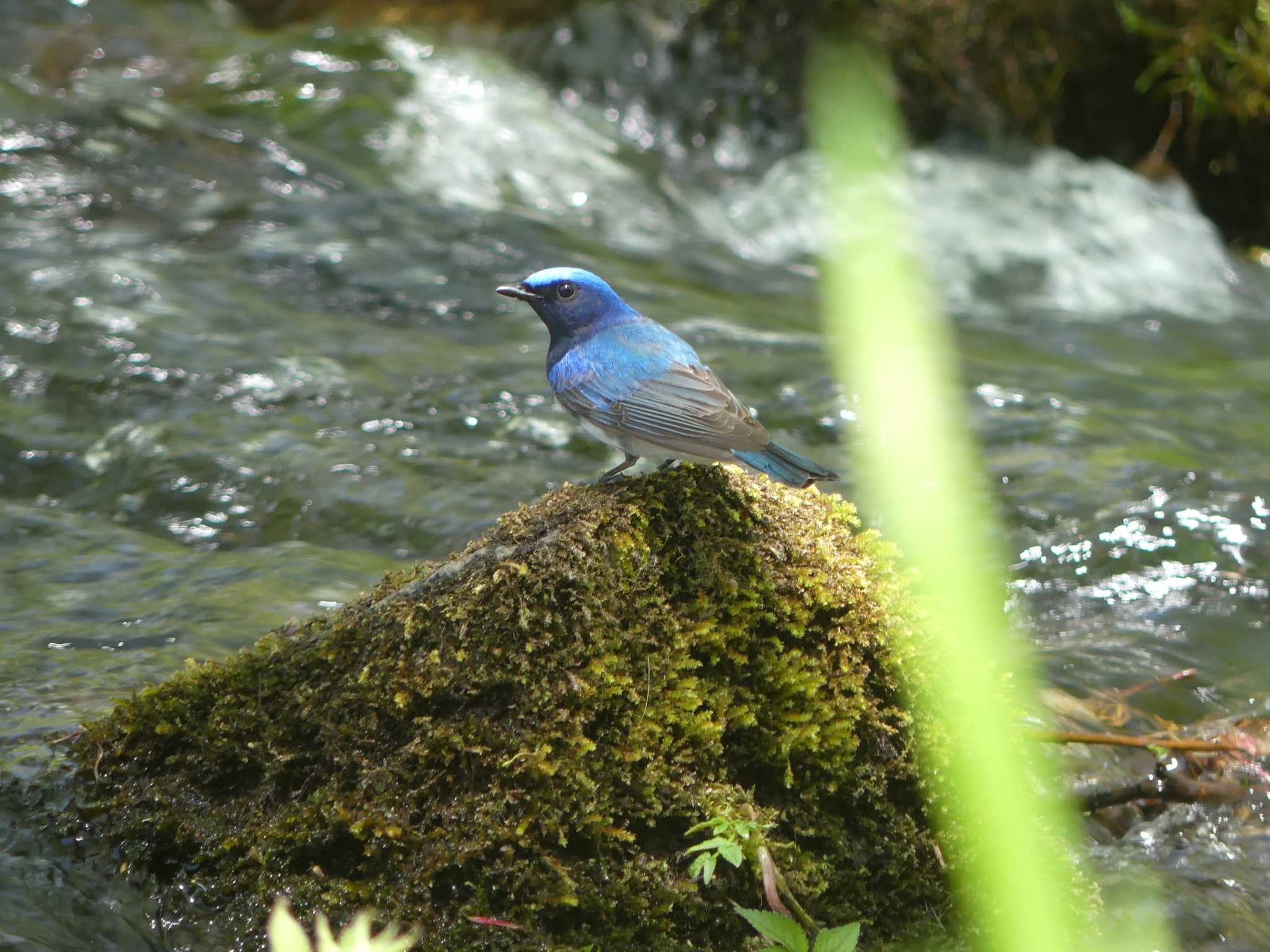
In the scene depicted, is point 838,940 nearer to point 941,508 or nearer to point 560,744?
point 560,744

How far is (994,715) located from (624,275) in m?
6.15

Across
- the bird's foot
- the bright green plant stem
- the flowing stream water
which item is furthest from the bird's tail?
the flowing stream water

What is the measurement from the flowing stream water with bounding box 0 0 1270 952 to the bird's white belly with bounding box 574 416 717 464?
1.47m

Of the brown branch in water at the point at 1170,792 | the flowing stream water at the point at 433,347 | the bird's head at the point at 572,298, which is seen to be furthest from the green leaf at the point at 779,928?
the bird's head at the point at 572,298

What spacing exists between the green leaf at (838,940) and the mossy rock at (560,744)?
30cm

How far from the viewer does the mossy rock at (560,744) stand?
269cm

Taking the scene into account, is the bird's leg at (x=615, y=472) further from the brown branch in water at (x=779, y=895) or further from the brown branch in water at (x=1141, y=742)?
the brown branch in water at (x=1141, y=742)

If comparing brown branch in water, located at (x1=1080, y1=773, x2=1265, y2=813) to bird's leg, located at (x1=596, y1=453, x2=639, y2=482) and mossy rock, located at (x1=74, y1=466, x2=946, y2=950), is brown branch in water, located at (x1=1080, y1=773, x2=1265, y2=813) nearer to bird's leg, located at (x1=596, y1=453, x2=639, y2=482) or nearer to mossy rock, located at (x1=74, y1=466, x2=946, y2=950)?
mossy rock, located at (x1=74, y1=466, x2=946, y2=950)

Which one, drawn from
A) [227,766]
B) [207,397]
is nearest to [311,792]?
[227,766]

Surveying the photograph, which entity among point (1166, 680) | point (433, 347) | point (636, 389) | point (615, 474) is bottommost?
point (433, 347)

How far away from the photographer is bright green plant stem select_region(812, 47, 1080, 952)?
3049 mm

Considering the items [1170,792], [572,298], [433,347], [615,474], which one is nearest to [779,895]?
[615,474]

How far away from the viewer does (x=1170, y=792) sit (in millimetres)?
3910

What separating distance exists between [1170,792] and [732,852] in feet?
6.55
